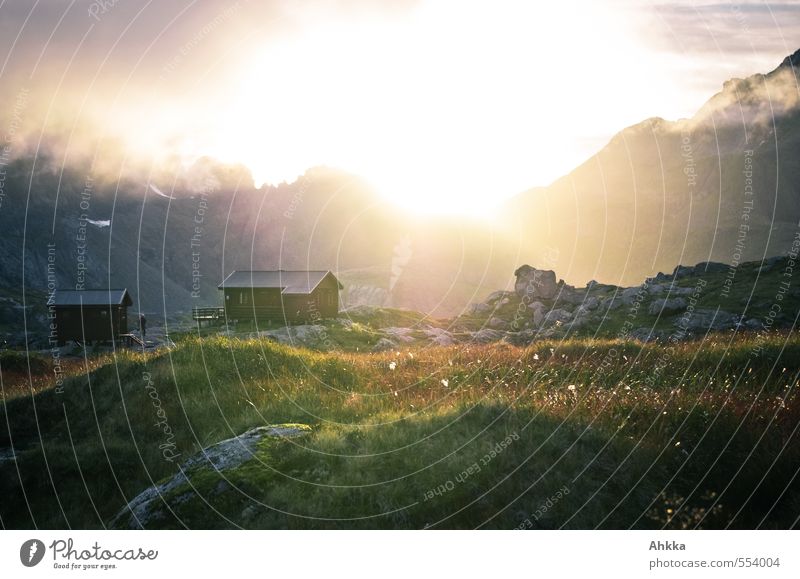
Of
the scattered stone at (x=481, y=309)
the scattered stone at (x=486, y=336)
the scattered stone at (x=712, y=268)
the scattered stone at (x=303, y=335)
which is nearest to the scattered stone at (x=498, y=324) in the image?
the scattered stone at (x=481, y=309)

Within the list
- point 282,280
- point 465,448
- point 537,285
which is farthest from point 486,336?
point 465,448

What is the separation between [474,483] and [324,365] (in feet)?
28.3

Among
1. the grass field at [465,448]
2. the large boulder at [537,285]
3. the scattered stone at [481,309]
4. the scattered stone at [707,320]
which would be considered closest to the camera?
the grass field at [465,448]

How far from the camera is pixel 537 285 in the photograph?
82.9 meters

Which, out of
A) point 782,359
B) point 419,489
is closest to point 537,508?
point 419,489

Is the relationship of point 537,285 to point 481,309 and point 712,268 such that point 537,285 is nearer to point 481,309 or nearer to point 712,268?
point 481,309

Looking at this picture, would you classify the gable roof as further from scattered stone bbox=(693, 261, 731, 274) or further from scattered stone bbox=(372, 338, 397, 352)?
scattered stone bbox=(693, 261, 731, 274)

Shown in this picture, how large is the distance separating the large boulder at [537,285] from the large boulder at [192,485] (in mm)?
74483

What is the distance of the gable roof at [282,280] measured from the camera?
219 feet

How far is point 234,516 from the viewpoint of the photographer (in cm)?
820

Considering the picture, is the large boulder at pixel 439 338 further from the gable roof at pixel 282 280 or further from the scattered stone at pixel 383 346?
the gable roof at pixel 282 280

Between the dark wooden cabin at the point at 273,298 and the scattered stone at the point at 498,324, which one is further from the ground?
the dark wooden cabin at the point at 273,298

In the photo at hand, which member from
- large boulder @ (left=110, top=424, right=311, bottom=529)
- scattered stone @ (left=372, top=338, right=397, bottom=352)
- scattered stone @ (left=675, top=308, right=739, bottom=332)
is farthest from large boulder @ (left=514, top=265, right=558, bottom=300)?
large boulder @ (left=110, top=424, right=311, bottom=529)

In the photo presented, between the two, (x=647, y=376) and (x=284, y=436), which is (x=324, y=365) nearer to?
(x=284, y=436)
